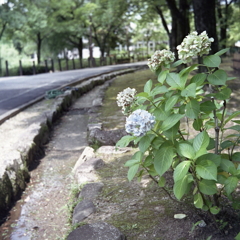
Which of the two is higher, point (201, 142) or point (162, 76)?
point (162, 76)

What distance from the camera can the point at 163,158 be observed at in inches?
85.8

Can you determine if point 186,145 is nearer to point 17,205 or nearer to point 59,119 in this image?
point 17,205

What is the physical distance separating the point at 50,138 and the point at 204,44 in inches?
200

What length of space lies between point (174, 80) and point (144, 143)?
0.43 meters

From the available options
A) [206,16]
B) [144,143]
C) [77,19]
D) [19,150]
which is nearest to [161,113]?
[144,143]

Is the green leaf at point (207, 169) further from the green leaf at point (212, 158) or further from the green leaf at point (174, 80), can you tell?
the green leaf at point (174, 80)

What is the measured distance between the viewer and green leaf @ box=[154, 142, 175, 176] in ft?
7.06

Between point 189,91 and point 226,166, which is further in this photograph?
point 226,166

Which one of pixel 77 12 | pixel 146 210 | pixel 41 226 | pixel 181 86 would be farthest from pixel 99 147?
pixel 77 12

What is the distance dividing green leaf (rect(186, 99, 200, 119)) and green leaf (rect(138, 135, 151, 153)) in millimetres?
275

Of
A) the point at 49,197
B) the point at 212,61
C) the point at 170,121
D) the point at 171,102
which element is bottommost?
the point at 49,197

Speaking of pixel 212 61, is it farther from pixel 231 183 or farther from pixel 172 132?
pixel 231 183

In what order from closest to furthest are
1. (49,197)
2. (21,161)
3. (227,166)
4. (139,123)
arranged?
(139,123), (227,166), (49,197), (21,161)

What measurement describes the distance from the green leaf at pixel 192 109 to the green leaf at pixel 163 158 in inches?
9.1
